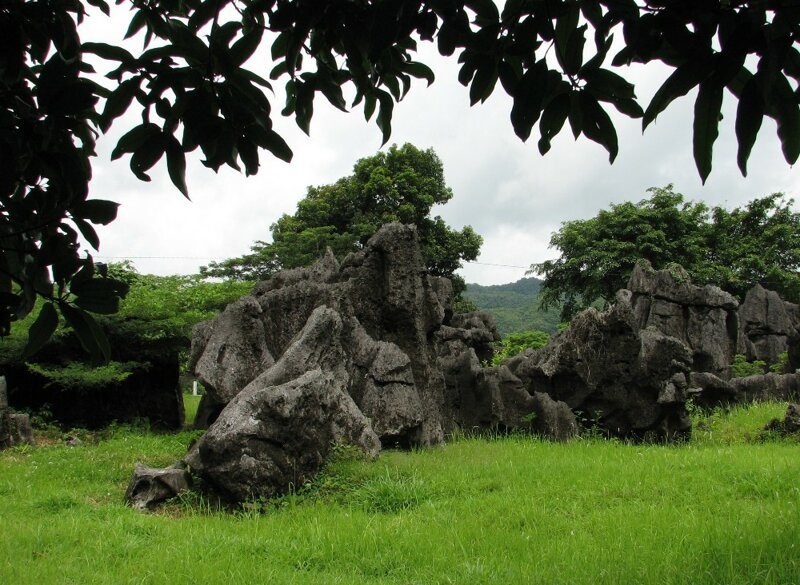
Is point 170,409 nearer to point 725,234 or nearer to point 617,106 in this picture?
point 617,106

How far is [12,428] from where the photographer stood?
9.82 m

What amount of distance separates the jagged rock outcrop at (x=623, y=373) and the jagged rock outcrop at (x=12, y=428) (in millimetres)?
8064

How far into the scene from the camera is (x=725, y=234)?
93.2 ft

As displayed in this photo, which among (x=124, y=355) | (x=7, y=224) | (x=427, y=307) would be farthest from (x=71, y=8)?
(x=124, y=355)

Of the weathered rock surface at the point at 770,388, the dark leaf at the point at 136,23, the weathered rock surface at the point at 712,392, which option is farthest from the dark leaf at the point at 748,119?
the weathered rock surface at the point at 770,388

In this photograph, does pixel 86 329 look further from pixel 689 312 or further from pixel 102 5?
pixel 689 312

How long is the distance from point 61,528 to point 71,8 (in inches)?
174

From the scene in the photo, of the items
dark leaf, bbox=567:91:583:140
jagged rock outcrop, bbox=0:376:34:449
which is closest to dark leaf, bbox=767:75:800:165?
dark leaf, bbox=567:91:583:140

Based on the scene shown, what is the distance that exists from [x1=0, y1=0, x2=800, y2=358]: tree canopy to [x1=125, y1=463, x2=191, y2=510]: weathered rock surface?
4.98 meters

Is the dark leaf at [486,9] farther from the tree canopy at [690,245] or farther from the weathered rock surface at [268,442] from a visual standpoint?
the tree canopy at [690,245]

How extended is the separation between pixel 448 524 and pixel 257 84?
4.00 m

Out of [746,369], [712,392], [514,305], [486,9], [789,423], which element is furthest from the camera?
[514,305]

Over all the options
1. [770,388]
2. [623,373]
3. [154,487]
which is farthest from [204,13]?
[770,388]

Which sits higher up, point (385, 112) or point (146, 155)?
point (385, 112)
